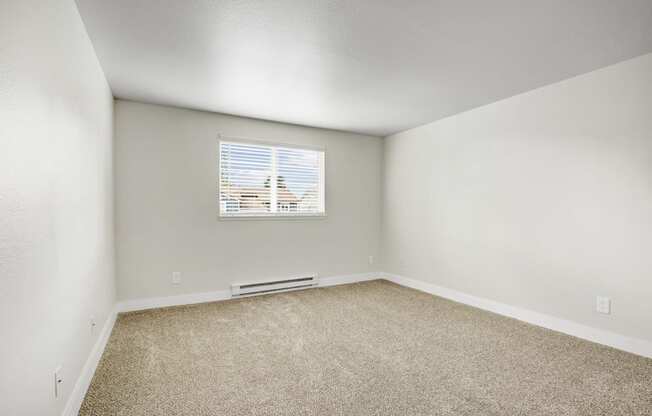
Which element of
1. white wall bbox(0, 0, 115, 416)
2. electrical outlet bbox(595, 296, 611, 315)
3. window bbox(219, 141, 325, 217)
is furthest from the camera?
window bbox(219, 141, 325, 217)

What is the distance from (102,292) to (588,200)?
423 cm

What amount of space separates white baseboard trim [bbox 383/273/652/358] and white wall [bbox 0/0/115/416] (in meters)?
3.69

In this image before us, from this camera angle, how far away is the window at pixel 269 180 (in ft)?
13.7

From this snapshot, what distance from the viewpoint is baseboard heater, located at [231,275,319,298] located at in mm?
4137

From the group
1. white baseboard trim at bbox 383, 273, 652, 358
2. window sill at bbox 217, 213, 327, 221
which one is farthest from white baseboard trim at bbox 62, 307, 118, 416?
white baseboard trim at bbox 383, 273, 652, 358

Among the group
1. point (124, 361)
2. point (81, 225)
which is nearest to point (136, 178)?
point (81, 225)

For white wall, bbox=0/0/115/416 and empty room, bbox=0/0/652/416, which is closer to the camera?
white wall, bbox=0/0/115/416

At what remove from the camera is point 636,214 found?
261 centimetres

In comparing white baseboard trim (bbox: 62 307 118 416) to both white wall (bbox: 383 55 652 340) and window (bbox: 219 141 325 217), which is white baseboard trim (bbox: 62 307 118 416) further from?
white wall (bbox: 383 55 652 340)

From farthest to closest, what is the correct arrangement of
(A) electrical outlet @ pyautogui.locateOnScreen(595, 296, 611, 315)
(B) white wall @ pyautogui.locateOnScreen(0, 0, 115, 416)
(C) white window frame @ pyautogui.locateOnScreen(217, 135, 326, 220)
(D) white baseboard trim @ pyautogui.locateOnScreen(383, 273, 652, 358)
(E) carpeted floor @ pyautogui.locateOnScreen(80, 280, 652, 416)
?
1. (C) white window frame @ pyautogui.locateOnScreen(217, 135, 326, 220)
2. (A) electrical outlet @ pyautogui.locateOnScreen(595, 296, 611, 315)
3. (D) white baseboard trim @ pyautogui.locateOnScreen(383, 273, 652, 358)
4. (E) carpeted floor @ pyautogui.locateOnScreen(80, 280, 652, 416)
5. (B) white wall @ pyautogui.locateOnScreen(0, 0, 115, 416)

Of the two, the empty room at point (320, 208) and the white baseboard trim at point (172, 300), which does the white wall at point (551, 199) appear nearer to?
the empty room at point (320, 208)

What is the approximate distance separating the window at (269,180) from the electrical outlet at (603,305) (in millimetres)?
3166

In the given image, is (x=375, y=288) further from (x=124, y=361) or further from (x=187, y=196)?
(x=124, y=361)

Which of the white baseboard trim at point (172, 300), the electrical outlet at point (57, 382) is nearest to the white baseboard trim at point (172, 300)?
the white baseboard trim at point (172, 300)
